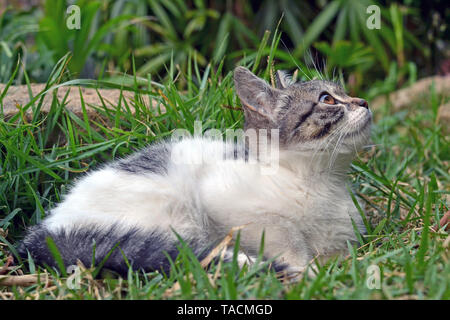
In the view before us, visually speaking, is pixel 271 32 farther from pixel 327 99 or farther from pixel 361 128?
pixel 361 128

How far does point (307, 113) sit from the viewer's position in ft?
7.20

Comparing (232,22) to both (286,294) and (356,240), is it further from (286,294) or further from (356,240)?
(286,294)

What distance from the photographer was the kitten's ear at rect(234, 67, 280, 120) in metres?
2.23

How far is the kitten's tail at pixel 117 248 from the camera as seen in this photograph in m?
1.80

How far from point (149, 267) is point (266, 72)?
4.61 feet

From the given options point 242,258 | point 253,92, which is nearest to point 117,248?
point 242,258

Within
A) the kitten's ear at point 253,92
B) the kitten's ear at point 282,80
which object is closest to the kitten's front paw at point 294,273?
the kitten's ear at point 253,92

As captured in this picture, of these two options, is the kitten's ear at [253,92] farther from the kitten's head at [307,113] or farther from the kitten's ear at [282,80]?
the kitten's ear at [282,80]

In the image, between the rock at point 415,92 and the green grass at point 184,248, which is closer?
the green grass at point 184,248

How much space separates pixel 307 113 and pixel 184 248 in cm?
82

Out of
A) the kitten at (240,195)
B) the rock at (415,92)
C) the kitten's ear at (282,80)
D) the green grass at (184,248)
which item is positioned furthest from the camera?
the rock at (415,92)

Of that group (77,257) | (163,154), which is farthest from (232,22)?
(77,257)

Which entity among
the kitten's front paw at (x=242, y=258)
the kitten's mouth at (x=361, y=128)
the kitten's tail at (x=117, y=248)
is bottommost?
the kitten's front paw at (x=242, y=258)

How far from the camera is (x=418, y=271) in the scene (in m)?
1.64
